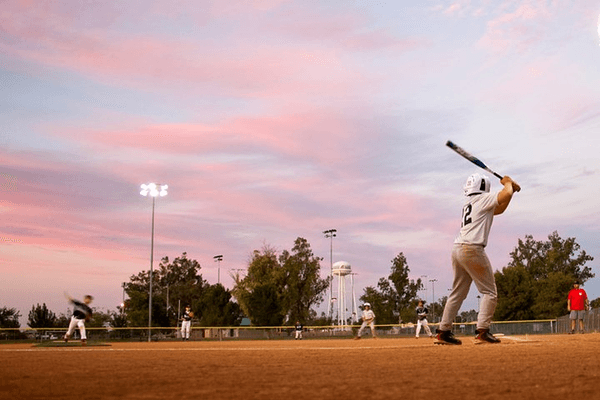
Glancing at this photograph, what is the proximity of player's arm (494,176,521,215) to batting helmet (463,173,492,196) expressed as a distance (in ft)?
0.94

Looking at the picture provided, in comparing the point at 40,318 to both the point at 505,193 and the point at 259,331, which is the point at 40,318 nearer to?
the point at 259,331

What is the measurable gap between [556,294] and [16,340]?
48.4m

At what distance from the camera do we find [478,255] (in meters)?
11.8

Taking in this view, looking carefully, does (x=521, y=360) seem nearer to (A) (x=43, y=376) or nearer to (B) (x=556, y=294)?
(A) (x=43, y=376)

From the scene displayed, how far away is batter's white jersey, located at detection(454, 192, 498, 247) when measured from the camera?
11945mm

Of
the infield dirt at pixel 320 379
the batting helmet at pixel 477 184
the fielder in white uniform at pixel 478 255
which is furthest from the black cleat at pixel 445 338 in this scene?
the infield dirt at pixel 320 379

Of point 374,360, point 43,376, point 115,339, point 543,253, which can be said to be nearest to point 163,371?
point 43,376

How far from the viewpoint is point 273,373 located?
21.4 ft

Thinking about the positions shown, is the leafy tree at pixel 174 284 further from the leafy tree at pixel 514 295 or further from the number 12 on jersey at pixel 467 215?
the number 12 on jersey at pixel 467 215

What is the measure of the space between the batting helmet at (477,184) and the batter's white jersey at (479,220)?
0.62ft

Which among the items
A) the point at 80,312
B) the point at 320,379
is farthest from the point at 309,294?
the point at 320,379

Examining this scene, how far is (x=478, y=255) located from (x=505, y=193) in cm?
119

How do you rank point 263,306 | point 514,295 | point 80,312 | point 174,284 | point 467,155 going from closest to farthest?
point 467,155 → point 80,312 → point 263,306 → point 514,295 → point 174,284

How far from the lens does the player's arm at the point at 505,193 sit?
11891 mm
